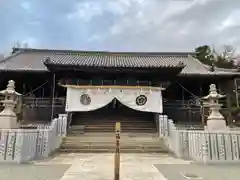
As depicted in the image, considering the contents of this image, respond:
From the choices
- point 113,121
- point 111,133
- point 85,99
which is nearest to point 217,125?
point 111,133

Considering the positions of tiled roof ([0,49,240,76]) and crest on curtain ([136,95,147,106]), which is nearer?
crest on curtain ([136,95,147,106])

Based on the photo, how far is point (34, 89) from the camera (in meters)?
17.3

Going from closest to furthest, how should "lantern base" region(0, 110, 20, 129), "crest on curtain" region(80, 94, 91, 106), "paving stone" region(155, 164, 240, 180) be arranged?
"paving stone" region(155, 164, 240, 180)
"lantern base" region(0, 110, 20, 129)
"crest on curtain" region(80, 94, 91, 106)

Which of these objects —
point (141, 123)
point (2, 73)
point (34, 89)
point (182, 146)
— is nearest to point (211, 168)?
point (182, 146)

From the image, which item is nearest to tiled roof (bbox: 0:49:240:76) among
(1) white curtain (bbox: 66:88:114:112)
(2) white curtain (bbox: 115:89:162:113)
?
(2) white curtain (bbox: 115:89:162:113)

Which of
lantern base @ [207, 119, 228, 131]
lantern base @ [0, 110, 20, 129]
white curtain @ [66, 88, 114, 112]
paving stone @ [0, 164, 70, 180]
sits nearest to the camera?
paving stone @ [0, 164, 70, 180]

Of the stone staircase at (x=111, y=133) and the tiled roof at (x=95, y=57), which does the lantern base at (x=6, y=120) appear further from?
the tiled roof at (x=95, y=57)

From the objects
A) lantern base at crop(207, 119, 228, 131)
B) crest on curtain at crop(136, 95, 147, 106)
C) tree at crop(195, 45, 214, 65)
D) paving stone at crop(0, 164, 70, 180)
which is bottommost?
paving stone at crop(0, 164, 70, 180)

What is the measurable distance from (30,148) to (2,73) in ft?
34.3

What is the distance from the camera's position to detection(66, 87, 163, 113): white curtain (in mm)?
14523

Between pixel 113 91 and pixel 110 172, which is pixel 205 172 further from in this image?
pixel 113 91

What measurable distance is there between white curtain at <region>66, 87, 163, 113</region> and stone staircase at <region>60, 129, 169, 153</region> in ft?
6.89

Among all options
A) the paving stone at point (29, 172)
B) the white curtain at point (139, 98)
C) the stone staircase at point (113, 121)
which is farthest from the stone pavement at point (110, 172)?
the white curtain at point (139, 98)

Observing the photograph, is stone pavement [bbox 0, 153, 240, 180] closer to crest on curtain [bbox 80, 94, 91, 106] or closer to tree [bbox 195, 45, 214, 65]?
crest on curtain [bbox 80, 94, 91, 106]
